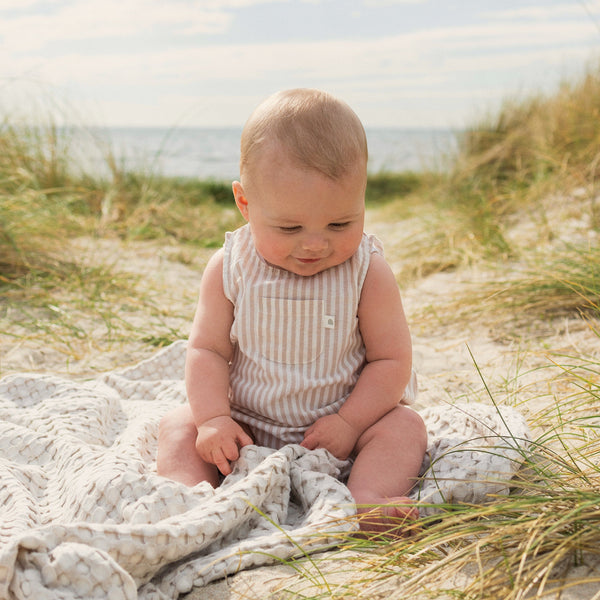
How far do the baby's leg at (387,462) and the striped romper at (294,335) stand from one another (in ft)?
0.52

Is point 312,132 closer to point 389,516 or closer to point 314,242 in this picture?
point 314,242

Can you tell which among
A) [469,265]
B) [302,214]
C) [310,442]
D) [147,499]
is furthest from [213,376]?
[469,265]

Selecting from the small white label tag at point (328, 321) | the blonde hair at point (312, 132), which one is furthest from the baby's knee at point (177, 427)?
the blonde hair at point (312, 132)

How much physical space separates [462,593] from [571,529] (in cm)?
27

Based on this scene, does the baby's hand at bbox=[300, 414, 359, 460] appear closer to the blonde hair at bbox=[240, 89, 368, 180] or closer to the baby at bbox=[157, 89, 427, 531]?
the baby at bbox=[157, 89, 427, 531]

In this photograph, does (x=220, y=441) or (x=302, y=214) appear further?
(x=220, y=441)

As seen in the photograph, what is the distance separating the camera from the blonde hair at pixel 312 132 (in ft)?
5.50

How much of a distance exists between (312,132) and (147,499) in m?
0.96

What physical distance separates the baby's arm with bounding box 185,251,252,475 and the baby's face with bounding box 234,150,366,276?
24 cm

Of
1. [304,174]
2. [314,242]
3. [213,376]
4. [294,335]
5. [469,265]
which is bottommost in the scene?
[469,265]

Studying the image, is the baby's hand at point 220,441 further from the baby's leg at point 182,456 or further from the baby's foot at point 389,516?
the baby's foot at point 389,516

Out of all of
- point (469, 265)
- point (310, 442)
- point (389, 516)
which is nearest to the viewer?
point (389, 516)

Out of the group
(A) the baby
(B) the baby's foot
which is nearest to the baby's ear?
(A) the baby

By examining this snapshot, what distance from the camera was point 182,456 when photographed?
190cm
